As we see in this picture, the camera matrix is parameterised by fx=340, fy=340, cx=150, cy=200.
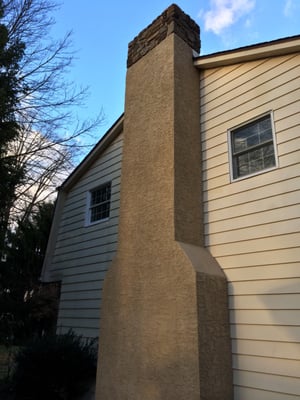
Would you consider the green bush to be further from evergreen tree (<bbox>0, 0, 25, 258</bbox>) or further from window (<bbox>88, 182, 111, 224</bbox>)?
window (<bbox>88, 182, 111, 224</bbox>)

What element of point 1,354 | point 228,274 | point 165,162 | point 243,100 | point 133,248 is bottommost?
point 1,354

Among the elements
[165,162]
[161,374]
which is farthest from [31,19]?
[161,374]

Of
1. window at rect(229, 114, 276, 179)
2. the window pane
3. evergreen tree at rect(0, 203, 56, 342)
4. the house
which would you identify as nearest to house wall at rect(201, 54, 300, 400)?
the house

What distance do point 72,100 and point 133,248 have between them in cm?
737

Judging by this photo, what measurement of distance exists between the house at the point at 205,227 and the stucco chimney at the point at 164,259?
0.07ft

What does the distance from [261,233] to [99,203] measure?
16.4 ft

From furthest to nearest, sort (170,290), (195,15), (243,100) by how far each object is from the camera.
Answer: (195,15) → (243,100) → (170,290)

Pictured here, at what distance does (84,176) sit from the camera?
31.9 ft

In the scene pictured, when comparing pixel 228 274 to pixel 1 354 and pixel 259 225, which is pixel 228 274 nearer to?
pixel 259 225

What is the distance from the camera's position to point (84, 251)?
8.66 metres

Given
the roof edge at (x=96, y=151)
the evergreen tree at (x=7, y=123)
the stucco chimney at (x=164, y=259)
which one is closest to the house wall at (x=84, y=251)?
the roof edge at (x=96, y=151)

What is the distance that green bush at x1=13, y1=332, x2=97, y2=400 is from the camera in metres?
5.98

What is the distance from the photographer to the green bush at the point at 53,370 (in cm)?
598

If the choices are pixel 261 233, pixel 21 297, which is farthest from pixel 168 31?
pixel 21 297
